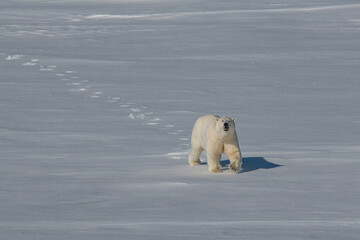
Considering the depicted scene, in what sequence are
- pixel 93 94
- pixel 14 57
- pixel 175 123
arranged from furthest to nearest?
pixel 14 57
pixel 93 94
pixel 175 123

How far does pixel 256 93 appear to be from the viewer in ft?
40.8

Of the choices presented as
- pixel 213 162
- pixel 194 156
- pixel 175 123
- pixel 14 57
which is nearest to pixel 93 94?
pixel 175 123

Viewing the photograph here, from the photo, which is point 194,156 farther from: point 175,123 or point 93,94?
point 93,94

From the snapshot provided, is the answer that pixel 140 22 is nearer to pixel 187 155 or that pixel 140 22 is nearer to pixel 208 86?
pixel 208 86

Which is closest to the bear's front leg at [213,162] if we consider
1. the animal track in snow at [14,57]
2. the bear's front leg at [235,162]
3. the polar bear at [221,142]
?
the polar bear at [221,142]

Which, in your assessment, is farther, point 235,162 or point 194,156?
point 194,156

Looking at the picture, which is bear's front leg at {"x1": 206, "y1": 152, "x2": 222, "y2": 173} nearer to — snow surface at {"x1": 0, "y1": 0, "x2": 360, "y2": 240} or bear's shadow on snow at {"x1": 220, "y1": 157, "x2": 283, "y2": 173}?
snow surface at {"x1": 0, "y1": 0, "x2": 360, "y2": 240}

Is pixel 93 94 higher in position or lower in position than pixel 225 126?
lower

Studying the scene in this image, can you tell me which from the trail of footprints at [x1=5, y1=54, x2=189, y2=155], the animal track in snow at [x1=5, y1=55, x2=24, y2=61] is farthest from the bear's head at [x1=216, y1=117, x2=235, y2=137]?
the animal track in snow at [x1=5, y1=55, x2=24, y2=61]

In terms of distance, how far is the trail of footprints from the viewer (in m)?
9.59

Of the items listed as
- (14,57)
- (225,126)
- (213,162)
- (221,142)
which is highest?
(225,126)

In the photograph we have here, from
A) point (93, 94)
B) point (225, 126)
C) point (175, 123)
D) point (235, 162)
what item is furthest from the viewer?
point (93, 94)

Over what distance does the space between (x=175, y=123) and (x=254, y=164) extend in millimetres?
2803

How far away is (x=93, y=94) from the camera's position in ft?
40.5
